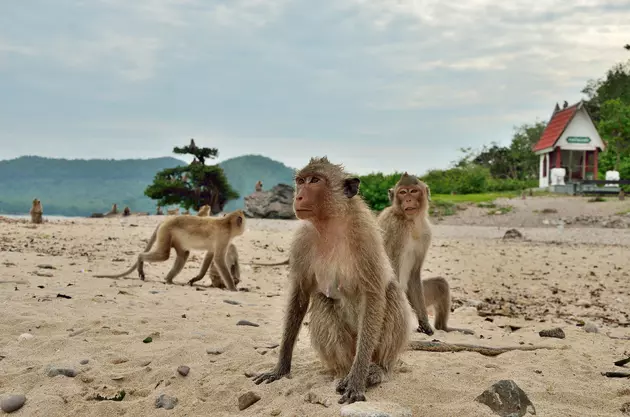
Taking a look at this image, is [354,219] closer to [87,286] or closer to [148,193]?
[87,286]

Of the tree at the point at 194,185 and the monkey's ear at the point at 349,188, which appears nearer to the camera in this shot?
the monkey's ear at the point at 349,188

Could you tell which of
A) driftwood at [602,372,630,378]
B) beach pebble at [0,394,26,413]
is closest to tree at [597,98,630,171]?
driftwood at [602,372,630,378]

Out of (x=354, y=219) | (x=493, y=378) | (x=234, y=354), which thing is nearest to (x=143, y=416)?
(x=234, y=354)

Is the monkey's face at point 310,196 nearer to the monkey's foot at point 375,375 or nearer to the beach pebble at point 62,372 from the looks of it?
the monkey's foot at point 375,375

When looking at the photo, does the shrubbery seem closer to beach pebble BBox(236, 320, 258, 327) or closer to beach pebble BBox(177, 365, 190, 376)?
beach pebble BBox(236, 320, 258, 327)

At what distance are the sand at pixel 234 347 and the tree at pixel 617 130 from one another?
142ft

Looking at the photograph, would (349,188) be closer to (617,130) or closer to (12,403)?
(12,403)

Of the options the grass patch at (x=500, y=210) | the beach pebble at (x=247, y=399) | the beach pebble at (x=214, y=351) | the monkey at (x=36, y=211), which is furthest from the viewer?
the grass patch at (x=500, y=210)

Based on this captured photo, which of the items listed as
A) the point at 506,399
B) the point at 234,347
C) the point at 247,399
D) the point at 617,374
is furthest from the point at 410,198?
the point at 247,399

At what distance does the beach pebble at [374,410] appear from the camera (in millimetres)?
4098

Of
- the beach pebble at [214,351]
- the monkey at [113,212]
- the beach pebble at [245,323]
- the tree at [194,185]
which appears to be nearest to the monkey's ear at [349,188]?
the beach pebble at [214,351]

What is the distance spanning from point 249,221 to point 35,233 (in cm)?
1188

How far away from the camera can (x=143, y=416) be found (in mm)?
4773

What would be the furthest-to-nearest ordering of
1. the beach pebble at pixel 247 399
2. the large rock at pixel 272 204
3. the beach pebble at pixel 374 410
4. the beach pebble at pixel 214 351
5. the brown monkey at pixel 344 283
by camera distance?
the large rock at pixel 272 204
the beach pebble at pixel 214 351
the beach pebble at pixel 247 399
the brown monkey at pixel 344 283
the beach pebble at pixel 374 410
